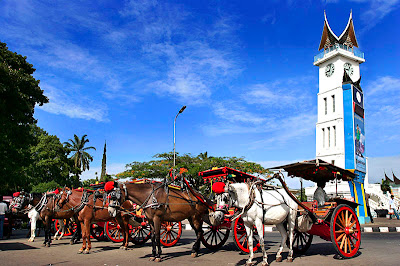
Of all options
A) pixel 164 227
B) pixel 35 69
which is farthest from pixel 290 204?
pixel 35 69

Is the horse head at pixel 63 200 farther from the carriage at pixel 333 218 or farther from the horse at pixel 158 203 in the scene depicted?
the carriage at pixel 333 218

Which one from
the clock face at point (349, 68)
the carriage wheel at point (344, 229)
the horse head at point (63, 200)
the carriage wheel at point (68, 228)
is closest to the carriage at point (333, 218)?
the carriage wheel at point (344, 229)

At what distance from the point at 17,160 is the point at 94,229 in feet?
22.9

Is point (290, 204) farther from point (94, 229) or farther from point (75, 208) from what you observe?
point (94, 229)

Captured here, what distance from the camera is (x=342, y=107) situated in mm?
36000

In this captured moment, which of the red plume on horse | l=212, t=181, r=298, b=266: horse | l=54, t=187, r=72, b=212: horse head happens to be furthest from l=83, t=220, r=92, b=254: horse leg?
the red plume on horse

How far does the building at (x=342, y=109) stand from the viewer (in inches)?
1330

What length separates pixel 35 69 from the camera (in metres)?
21.7

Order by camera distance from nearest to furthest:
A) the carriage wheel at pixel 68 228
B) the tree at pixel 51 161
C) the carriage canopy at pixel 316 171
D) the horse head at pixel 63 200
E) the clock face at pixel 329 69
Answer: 1. the carriage canopy at pixel 316 171
2. the horse head at pixel 63 200
3. the carriage wheel at pixel 68 228
4. the tree at pixel 51 161
5. the clock face at pixel 329 69

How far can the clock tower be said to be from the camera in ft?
111

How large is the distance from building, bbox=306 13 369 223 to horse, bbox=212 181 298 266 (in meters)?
24.3

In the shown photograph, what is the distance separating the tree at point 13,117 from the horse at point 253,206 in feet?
42.5

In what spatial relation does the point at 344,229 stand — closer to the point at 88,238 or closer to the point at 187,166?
the point at 88,238

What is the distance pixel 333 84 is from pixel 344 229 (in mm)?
32977
